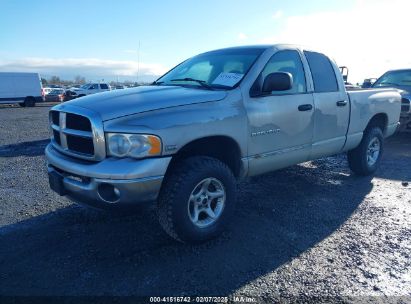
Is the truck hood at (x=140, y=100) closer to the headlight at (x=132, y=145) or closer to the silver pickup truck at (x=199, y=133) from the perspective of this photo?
the silver pickup truck at (x=199, y=133)

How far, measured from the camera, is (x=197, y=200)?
335 centimetres

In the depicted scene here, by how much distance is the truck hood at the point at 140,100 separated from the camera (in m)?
2.99

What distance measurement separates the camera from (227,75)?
3.83 meters

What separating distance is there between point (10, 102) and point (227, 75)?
25791 millimetres

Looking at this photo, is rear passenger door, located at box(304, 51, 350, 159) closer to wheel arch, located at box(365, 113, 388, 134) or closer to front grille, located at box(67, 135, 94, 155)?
wheel arch, located at box(365, 113, 388, 134)

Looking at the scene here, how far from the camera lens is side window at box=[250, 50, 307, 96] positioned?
13.0 ft

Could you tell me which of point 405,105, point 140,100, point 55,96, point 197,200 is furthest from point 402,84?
point 55,96

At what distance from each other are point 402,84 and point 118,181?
9328 mm

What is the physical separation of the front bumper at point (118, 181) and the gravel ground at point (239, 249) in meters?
0.26

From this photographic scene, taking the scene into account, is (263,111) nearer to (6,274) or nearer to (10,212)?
(6,274)

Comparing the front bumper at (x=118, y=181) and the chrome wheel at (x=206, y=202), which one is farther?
the chrome wheel at (x=206, y=202)

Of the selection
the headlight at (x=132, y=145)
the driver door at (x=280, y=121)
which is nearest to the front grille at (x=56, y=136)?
the headlight at (x=132, y=145)

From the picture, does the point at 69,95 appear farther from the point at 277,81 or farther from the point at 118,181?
the point at 118,181

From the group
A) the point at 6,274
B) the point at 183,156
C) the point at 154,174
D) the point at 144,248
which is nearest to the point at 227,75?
the point at 183,156
